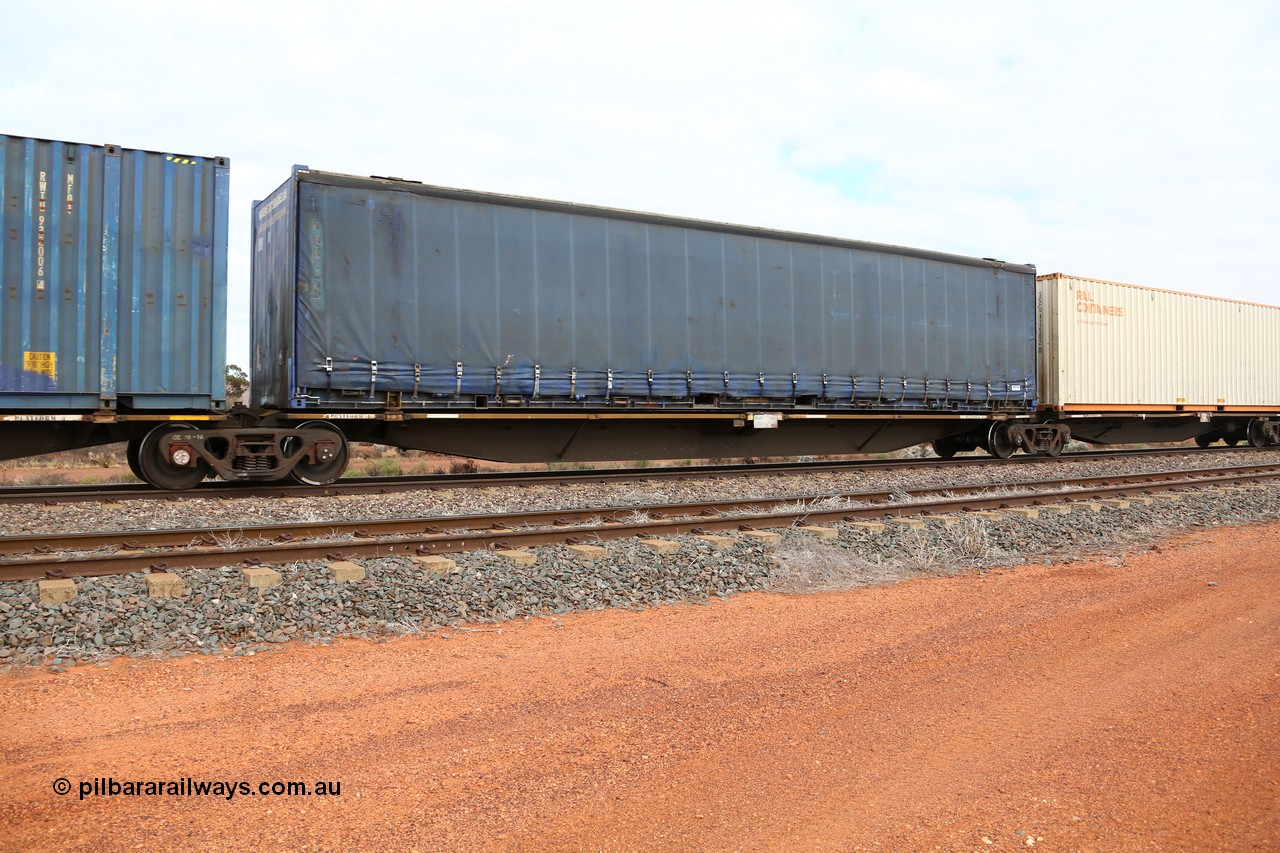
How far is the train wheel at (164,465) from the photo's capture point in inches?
382

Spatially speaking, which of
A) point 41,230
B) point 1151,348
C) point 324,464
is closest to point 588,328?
point 324,464

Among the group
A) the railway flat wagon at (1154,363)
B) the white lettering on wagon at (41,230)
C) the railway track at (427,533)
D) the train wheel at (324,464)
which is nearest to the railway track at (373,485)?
the train wheel at (324,464)

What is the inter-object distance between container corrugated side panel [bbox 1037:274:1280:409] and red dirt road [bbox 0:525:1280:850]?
1333 cm

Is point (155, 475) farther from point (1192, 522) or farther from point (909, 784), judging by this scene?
point (1192, 522)

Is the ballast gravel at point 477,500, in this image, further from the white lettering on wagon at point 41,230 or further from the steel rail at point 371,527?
the white lettering on wagon at point 41,230

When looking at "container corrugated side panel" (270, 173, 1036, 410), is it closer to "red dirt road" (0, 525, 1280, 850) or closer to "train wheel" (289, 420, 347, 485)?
"train wheel" (289, 420, 347, 485)

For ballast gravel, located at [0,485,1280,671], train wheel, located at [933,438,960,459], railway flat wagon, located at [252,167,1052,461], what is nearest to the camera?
ballast gravel, located at [0,485,1280,671]

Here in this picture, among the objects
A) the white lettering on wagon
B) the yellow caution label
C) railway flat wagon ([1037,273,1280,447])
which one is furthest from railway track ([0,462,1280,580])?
railway flat wagon ([1037,273,1280,447])

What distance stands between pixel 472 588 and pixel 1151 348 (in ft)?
61.7

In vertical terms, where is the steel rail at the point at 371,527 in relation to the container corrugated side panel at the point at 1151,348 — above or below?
below

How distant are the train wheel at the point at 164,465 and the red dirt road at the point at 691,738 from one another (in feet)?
19.4

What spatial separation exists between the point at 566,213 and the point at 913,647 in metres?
8.70

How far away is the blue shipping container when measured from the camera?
8.85 meters

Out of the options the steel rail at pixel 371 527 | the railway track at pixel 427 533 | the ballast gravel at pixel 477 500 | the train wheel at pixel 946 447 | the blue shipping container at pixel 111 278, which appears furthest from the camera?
the train wheel at pixel 946 447
